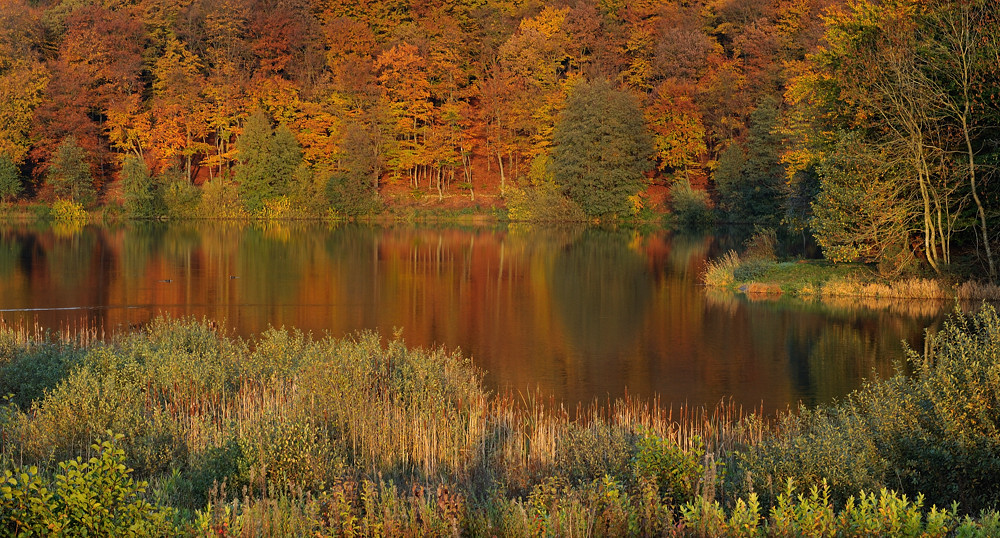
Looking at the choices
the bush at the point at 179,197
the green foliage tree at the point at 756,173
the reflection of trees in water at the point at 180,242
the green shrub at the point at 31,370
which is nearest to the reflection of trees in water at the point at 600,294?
the green shrub at the point at 31,370

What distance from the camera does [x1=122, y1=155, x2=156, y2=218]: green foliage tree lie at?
214 feet

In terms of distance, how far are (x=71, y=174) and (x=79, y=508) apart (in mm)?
65606

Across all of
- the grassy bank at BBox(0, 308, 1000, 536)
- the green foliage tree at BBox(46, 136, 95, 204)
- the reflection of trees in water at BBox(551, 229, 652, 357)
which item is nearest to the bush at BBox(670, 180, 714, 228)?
the reflection of trees in water at BBox(551, 229, 652, 357)

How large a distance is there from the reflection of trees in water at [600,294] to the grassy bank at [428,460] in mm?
8978

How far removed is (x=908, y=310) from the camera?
84.7 feet

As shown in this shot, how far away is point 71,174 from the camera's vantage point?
65375mm

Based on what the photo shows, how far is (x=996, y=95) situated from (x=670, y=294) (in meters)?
10.8

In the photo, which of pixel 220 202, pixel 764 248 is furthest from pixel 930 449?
pixel 220 202

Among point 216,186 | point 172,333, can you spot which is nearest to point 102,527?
point 172,333

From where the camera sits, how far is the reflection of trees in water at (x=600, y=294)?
2264cm

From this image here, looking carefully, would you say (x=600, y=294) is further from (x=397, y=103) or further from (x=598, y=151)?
(x=397, y=103)

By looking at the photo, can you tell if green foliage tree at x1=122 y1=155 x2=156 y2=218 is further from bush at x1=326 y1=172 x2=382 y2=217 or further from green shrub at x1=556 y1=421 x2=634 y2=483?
green shrub at x1=556 y1=421 x2=634 y2=483

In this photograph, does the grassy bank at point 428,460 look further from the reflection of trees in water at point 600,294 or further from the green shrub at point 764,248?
the green shrub at point 764,248

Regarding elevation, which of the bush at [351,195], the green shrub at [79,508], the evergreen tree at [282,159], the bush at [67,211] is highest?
the evergreen tree at [282,159]
